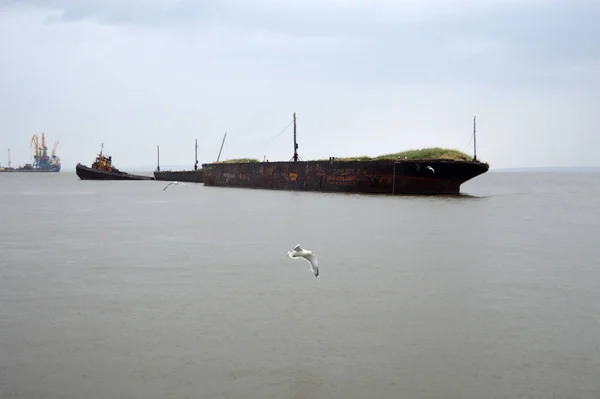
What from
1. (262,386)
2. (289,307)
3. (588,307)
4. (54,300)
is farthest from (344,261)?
(262,386)

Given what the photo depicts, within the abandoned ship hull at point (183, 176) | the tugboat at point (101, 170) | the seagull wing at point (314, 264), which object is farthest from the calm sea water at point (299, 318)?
the tugboat at point (101, 170)

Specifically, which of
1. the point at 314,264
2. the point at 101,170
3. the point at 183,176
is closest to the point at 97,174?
the point at 101,170

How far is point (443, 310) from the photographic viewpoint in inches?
382

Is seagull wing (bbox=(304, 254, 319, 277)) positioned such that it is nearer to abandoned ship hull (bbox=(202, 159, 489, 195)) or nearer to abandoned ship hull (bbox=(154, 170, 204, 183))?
abandoned ship hull (bbox=(202, 159, 489, 195))

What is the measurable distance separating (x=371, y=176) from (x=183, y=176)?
5641cm

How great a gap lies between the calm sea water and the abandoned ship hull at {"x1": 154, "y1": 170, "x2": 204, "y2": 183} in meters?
69.1

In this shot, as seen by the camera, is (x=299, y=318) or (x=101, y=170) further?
(x=101, y=170)

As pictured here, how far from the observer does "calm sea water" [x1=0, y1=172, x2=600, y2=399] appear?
→ 654cm

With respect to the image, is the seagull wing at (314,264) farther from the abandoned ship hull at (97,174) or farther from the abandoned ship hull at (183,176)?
the abandoned ship hull at (97,174)

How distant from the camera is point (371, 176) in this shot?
139 ft

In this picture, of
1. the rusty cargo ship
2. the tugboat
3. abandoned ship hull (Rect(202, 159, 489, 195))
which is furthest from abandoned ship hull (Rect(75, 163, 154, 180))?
the rusty cargo ship

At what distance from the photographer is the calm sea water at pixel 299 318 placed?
6543mm

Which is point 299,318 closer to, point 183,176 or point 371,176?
point 371,176

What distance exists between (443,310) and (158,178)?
96153 millimetres
